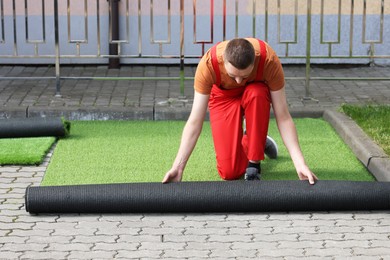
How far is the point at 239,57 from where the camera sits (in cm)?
666

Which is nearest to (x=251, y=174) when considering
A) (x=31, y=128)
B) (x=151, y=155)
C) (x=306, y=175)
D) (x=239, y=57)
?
(x=306, y=175)

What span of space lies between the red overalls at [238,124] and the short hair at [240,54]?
64 cm

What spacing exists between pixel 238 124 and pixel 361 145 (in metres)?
1.46

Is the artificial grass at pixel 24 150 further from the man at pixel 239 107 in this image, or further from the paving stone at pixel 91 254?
the paving stone at pixel 91 254

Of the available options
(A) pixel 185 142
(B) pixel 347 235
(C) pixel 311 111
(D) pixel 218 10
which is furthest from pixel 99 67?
(B) pixel 347 235

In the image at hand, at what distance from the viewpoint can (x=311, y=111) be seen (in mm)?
10688

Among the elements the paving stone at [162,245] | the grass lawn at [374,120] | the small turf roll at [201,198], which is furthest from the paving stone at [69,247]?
the grass lawn at [374,120]

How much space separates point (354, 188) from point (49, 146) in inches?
124

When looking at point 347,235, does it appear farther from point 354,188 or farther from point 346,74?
point 346,74

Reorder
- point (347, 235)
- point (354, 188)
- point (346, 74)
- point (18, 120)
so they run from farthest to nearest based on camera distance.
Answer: point (346, 74) → point (18, 120) → point (354, 188) → point (347, 235)

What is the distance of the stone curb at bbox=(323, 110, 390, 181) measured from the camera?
7.88 m

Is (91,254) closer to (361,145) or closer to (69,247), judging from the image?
(69,247)

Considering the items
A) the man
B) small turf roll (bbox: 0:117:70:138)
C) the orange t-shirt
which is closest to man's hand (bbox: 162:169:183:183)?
the man

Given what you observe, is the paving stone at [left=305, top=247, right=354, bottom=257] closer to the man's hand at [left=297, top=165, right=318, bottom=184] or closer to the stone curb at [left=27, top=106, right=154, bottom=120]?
the man's hand at [left=297, top=165, right=318, bottom=184]
